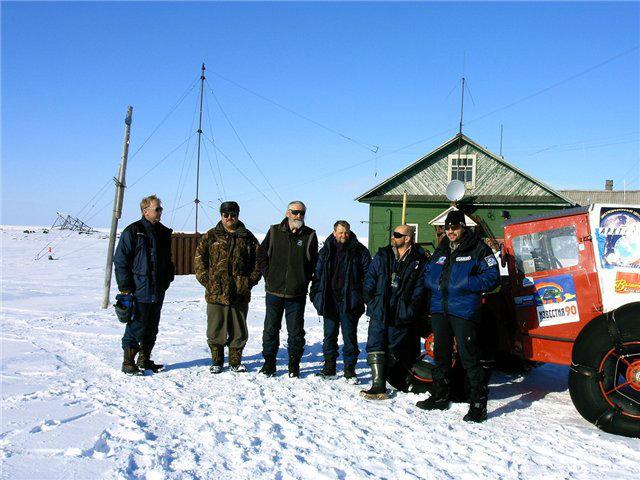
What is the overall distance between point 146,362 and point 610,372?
4.71 metres

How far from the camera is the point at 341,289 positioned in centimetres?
566

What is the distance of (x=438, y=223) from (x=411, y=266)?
51.9 ft

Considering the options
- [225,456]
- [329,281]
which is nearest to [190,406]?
[225,456]

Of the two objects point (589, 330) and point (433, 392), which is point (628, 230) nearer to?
point (589, 330)

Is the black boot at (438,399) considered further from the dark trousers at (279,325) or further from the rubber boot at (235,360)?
the rubber boot at (235,360)

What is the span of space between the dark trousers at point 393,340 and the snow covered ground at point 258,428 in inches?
17.5

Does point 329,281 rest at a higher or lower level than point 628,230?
lower

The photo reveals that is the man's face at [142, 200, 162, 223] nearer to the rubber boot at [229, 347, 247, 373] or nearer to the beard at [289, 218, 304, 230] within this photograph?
the beard at [289, 218, 304, 230]

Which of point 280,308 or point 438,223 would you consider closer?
point 280,308

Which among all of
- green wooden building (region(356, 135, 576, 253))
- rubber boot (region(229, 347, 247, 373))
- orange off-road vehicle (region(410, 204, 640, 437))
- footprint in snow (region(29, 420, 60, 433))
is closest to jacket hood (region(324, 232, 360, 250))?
orange off-road vehicle (region(410, 204, 640, 437))

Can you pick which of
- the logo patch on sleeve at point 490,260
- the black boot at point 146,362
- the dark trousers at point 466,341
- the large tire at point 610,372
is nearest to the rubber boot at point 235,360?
the black boot at point 146,362

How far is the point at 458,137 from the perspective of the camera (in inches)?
890

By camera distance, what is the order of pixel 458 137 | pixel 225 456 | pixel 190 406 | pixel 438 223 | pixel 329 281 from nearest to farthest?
pixel 225 456
pixel 190 406
pixel 329 281
pixel 438 223
pixel 458 137

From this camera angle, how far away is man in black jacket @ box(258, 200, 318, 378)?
579 cm
